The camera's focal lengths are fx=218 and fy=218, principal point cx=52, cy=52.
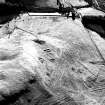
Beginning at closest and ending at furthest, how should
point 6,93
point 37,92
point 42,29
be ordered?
point 6,93 < point 37,92 < point 42,29

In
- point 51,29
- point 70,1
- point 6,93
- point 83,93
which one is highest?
point 70,1

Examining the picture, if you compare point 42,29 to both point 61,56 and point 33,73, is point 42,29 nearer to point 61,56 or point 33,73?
point 61,56

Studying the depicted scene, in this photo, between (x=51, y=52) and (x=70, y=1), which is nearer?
(x=51, y=52)

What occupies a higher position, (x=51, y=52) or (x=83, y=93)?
(x=51, y=52)

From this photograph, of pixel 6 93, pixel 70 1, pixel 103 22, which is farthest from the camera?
pixel 70 1

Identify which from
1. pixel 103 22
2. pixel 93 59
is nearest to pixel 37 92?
pixel 93 59

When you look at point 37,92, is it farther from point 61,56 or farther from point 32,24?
point 32,24
